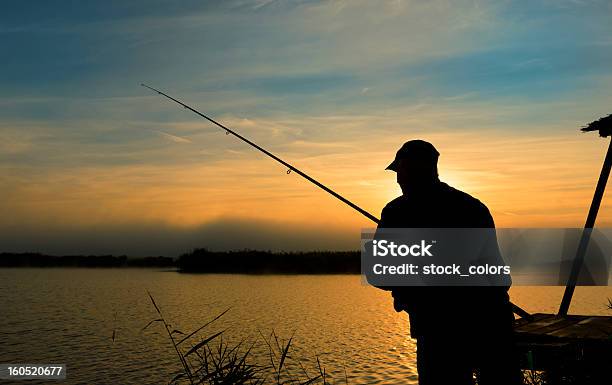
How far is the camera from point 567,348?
8.88 metres

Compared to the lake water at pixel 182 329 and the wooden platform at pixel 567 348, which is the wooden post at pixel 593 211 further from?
the lake water at pixel 182 329

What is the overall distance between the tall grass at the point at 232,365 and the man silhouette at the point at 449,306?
1620 mm

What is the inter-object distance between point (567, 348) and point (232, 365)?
16.8 ft

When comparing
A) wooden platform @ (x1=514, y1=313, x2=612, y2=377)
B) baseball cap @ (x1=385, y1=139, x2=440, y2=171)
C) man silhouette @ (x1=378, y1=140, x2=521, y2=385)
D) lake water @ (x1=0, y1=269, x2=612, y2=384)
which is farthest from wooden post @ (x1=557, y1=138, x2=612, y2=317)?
baseball cap @ (x1=385, y1=139, x2=440, y2=171)

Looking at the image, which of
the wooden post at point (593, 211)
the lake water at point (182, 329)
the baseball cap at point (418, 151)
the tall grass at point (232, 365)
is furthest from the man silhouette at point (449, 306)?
the wooden post at point (593, 211)

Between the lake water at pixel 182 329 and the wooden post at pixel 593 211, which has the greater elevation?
the wooden post at pixel 593 211

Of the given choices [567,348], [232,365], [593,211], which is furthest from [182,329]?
[232,365]

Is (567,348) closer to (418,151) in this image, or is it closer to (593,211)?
(593,211)

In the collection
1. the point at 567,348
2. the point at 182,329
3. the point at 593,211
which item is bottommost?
the point at 182,329

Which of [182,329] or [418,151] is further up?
[418,151]

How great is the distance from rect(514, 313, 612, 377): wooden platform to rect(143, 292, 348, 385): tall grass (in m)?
3.03

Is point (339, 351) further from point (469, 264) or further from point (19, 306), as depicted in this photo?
point (19, 306)

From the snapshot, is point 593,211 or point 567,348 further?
point 593,211

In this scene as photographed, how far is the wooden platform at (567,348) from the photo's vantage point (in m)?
8.49
